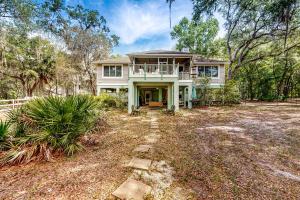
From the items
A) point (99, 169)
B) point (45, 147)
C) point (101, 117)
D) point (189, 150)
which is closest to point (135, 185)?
point (99, 169)

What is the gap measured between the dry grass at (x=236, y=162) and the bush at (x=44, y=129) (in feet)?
9.42

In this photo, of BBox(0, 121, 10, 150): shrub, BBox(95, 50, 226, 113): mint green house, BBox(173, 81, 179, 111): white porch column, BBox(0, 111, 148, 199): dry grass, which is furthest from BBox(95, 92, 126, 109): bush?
A: BBox(0, 121, 10, 150): shrub

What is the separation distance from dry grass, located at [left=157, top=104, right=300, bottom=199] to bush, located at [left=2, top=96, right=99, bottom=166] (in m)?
2.87

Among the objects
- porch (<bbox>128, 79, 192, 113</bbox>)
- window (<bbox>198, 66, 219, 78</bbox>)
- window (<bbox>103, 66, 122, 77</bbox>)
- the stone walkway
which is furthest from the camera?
window (<bbox>198, 66, 219, 78</bbox>)

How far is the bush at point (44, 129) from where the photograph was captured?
14.0 ft

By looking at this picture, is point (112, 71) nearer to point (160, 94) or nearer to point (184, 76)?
point (160, 94)

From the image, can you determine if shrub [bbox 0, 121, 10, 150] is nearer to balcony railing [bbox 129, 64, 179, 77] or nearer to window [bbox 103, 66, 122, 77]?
balcony railing [bbox 129, 64, 179, 77]

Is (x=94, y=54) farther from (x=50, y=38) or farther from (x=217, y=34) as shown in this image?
(x=217, y=34)

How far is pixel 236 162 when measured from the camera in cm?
422

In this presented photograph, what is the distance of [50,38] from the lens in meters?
22.5

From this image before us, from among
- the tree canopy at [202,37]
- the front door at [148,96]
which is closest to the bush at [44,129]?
the front door at [148,96]

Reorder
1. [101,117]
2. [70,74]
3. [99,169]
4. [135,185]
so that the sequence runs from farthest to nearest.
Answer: [70,74] < [101,117] < [99,169] < [135,185]

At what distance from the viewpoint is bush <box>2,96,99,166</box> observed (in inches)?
168

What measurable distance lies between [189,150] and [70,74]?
24.3 meters
